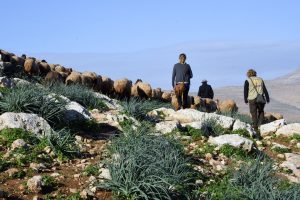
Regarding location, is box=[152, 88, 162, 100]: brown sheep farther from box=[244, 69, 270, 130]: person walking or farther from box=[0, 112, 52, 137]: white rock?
box=[0, 112, 52, 137]: white rock

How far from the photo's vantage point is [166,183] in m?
5.33

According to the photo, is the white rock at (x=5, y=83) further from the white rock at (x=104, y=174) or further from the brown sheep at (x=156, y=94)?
the brown sheep at (x=156, y=94)

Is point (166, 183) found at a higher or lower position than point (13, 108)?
lower

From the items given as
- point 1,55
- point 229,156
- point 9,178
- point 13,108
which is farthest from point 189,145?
point 1,55

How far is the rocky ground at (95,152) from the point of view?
18.6 feet

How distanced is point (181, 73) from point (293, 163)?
4748 millimetres

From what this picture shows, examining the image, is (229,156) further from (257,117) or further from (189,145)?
(257,117)

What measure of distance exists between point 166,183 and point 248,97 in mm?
7034

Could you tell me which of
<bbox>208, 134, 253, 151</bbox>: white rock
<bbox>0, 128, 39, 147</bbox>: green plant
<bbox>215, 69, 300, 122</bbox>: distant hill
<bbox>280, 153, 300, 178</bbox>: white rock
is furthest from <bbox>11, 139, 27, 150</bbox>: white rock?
<bbox>215, 69, 300, 122</bbox>: distant hill

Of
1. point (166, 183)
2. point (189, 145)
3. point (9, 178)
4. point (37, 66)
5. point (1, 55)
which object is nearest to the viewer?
point (166, 183)

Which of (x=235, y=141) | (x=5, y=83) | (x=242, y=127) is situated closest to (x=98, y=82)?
(x=5, y=83)

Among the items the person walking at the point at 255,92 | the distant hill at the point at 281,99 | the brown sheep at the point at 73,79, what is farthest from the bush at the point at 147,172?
the distant hill at the point at 281,99

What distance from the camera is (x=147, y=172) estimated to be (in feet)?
17.9

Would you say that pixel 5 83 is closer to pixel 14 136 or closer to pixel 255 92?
pixel 14 136
